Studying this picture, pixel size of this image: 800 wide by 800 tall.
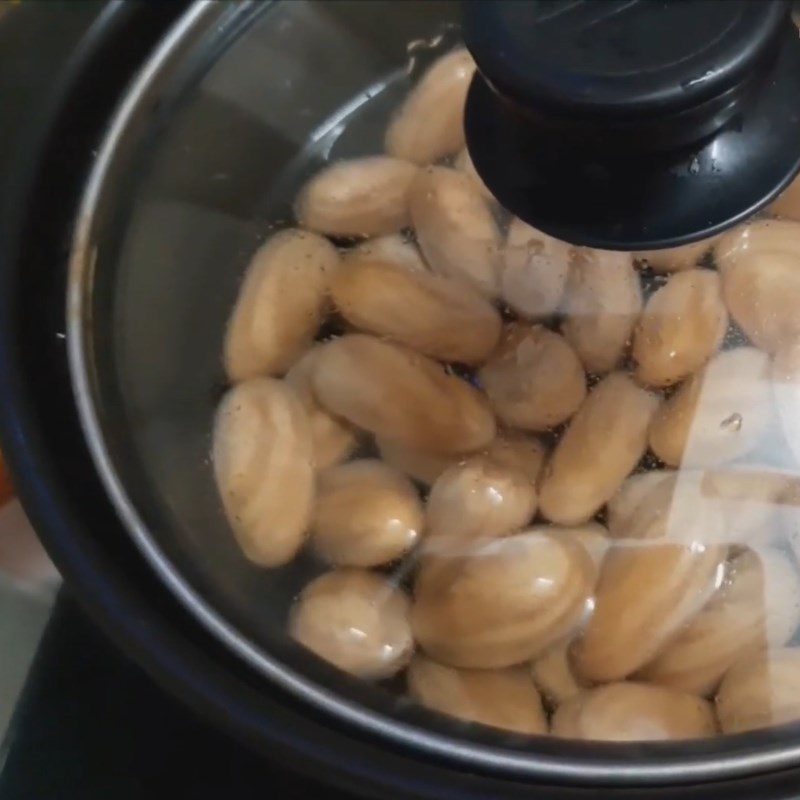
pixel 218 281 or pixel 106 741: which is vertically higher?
pixel 218 281

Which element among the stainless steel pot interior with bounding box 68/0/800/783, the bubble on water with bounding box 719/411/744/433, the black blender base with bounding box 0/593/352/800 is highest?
the stainless steel pot interior with bounding box 68/0/800/783

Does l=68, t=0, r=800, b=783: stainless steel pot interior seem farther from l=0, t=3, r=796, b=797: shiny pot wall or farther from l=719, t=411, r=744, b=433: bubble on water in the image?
l=719, t=411, r=744, b=433: bubble on water

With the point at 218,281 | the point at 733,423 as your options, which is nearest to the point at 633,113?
the point at 733,423

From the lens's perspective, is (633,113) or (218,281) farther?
(218,281)

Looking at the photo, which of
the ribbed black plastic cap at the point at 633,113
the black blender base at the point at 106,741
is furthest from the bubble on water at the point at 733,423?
the black blender base at the point at 106,741

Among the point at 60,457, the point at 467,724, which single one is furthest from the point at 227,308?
the point at 467,724

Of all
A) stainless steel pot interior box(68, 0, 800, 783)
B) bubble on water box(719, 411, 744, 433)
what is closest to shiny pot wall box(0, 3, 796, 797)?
stainless steel pot interior box(68, 0, 800, 783)

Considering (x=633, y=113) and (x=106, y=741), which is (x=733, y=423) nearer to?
(x=633, y=113)
